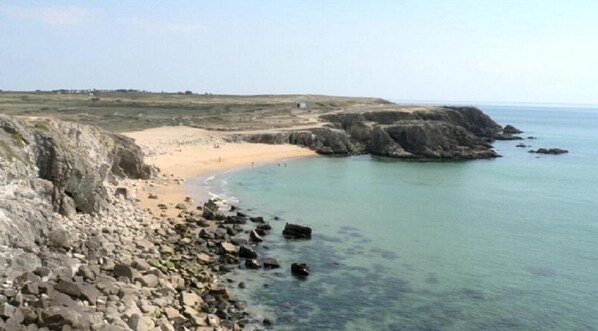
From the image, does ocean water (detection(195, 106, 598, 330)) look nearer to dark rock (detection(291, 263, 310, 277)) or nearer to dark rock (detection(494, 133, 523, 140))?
dark rock (detection(291, 263, 310, 277))

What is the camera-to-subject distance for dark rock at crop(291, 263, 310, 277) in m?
25.5

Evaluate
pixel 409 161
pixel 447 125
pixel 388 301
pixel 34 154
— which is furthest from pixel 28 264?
pixel 447 125

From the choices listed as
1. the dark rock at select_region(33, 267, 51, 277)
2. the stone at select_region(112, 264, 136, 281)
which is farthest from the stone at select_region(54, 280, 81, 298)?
the stone at select_region(112, 264, 136, 281)

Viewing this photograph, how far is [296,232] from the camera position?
32.4m

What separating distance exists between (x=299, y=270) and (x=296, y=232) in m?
6.90

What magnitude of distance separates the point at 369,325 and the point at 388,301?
261cm

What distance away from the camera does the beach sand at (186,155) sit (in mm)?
41281

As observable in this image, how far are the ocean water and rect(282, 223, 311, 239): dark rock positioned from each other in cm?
68

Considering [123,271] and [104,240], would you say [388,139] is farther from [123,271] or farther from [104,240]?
[123,271]

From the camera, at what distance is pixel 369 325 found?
795 inches

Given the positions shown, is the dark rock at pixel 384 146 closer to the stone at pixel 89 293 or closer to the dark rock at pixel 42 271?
the stone at pixel 89 293

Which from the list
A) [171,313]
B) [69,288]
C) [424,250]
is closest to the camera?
[69,288]

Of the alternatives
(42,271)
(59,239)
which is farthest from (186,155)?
(42,271)

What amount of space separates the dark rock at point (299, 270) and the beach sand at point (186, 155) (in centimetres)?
1207
